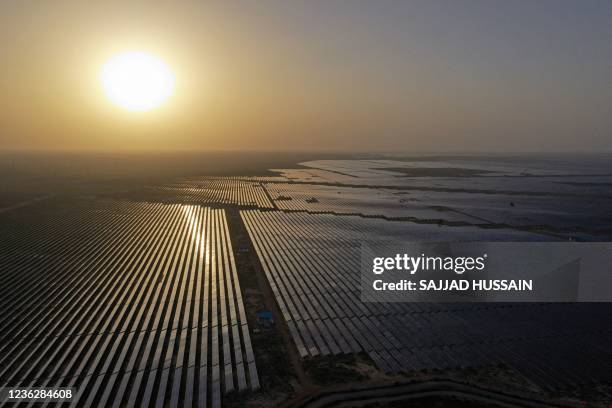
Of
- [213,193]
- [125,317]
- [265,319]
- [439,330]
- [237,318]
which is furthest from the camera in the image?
[213,193]

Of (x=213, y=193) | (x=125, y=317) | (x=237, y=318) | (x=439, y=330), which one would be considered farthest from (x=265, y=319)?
(x=213, y=193)

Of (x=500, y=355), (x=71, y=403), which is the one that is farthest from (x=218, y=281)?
(x=500, y=355)

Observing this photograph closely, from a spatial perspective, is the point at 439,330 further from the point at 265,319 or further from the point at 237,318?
the point at 237,318

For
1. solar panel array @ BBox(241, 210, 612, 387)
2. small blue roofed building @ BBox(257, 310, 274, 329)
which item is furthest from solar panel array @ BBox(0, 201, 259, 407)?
solar panel array @ BBox(241, 210, 612, 387)

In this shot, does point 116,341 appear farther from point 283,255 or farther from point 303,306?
point 283,255

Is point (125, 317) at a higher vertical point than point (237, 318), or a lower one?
lower
